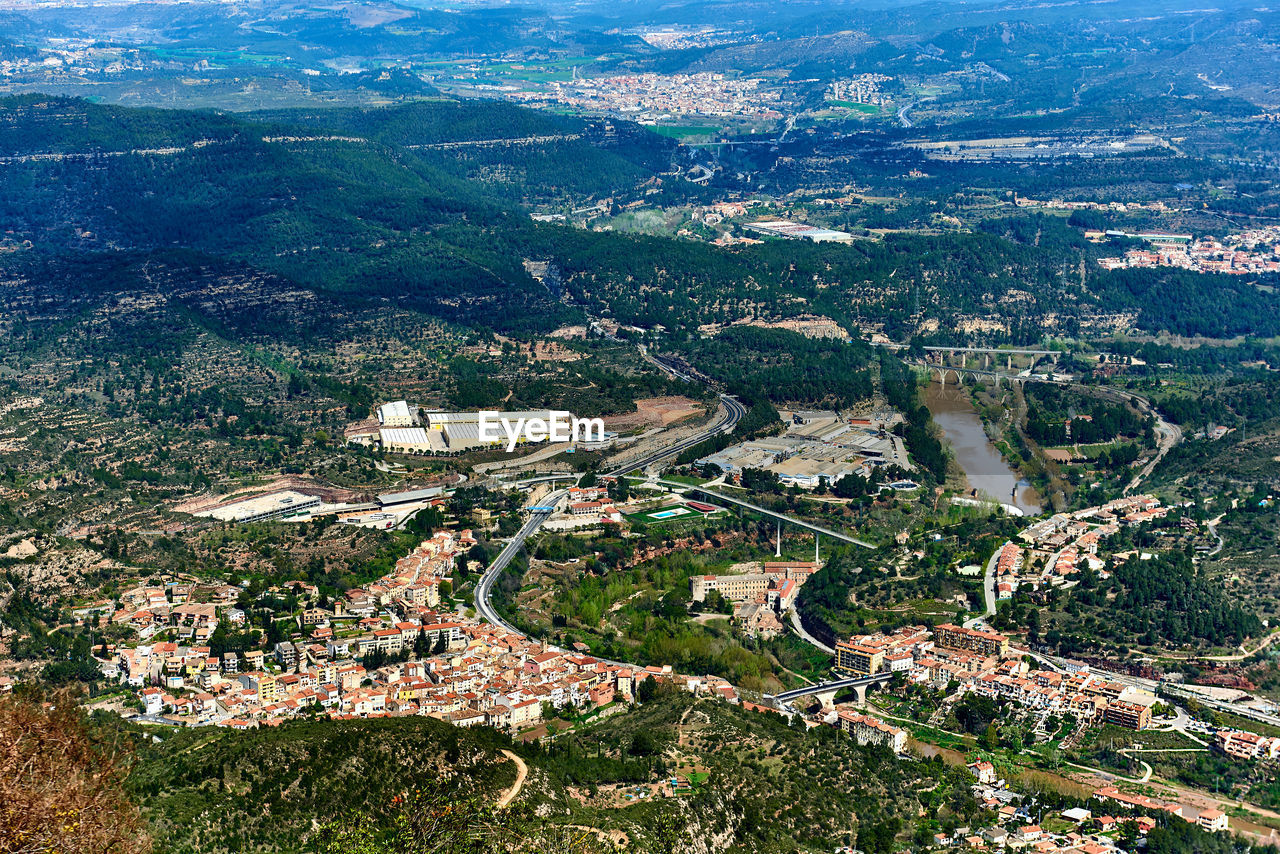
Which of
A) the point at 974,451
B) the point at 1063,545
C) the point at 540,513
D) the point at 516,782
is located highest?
the point at 516,782

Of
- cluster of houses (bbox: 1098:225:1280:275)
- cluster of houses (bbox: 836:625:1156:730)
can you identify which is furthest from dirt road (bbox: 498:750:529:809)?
cluster of houses (bbox: 1098:225:1280:275)

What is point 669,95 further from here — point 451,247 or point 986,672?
point 986,672

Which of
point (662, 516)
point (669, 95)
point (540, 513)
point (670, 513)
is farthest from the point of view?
point (669, 95)

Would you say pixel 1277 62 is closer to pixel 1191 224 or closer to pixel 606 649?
pixel 1191 224

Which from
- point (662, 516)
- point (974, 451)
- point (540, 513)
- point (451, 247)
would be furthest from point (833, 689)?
point (451, 247)

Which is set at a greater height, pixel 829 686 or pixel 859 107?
pixel 859 107

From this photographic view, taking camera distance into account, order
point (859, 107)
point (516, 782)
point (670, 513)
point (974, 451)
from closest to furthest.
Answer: point (516, 782) < point (670, 513) < point (974, 451) < point (859, 107)

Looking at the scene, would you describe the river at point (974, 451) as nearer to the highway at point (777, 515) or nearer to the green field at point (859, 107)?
the highway at point (777, 515)

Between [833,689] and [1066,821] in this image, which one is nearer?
[1066,821]
